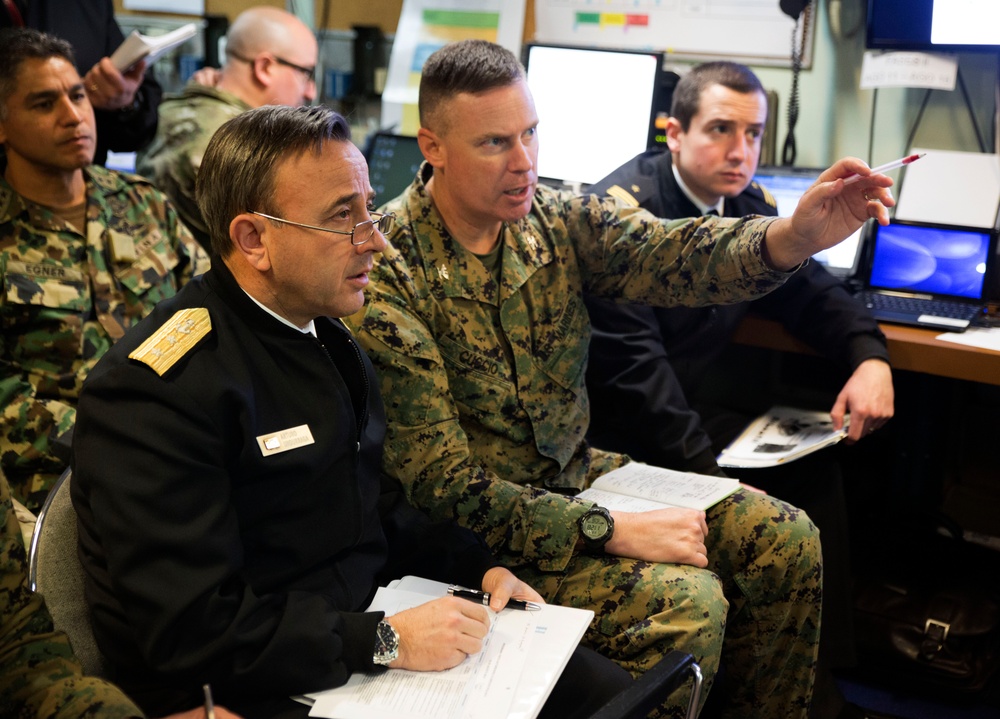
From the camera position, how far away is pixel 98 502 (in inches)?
43.9

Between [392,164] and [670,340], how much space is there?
3.98ft

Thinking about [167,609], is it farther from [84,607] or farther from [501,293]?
[501,293]

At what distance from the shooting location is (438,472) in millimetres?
1534

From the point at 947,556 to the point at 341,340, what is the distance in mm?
1584

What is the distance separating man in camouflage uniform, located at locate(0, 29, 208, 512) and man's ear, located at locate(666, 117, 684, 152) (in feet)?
3.93

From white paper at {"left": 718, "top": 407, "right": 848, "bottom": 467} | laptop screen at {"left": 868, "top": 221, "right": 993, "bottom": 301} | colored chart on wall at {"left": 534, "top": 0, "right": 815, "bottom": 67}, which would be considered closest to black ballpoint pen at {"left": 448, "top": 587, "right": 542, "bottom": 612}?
white paper at {"left": 718, "top": 407, "right": 848, "bottom": 467}

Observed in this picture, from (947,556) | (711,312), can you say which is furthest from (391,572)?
(947,556)

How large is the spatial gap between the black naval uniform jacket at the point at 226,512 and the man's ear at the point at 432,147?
1.52 ft

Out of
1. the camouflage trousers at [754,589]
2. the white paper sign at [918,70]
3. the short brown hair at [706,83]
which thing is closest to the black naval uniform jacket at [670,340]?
the short brown hair at [706,83]

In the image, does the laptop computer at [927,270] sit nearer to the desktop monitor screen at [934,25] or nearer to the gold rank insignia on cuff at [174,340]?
the desktop monitor screen at [934,25]

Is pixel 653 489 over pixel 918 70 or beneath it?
beneath

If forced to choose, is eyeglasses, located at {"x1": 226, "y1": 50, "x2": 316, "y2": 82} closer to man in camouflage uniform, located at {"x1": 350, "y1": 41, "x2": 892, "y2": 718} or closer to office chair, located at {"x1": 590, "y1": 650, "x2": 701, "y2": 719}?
man in camouflage uniform, located at {"x1": 350, "y1": 41, "x2": 892, "y2": 718}

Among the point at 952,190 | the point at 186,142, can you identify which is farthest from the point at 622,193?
the point at 186,142

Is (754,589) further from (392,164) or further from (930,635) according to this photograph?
(392,164)
